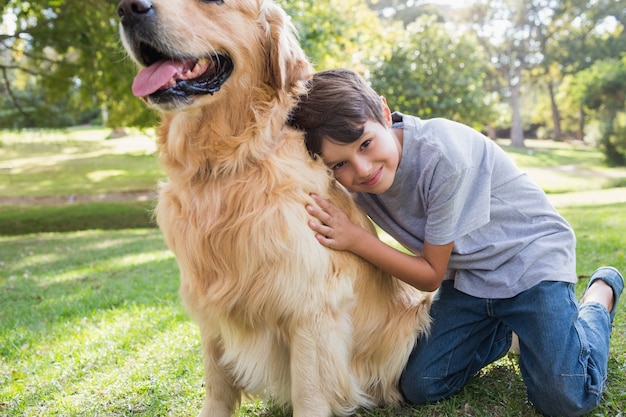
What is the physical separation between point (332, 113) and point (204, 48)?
0.61m

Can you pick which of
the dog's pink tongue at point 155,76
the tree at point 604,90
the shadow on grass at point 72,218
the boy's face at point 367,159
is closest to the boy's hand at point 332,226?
the boy's face at point 367,159

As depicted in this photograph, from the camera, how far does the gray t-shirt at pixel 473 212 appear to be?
8.40ft

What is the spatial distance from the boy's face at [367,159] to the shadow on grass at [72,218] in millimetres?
10993

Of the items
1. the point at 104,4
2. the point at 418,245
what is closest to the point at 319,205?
the point at 418,245

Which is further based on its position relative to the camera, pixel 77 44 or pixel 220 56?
pixel 77 44

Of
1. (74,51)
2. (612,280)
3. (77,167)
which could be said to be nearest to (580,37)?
(77,167)

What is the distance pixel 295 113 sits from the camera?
2566 millimetres

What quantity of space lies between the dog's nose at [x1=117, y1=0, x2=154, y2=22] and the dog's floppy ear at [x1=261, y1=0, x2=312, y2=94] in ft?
1.67

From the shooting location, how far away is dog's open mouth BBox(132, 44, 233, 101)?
7.51ft

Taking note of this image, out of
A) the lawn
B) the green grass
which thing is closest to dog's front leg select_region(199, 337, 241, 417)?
the lawn

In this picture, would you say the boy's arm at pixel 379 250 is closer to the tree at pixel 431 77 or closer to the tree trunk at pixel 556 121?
the tree at pixel 431 77

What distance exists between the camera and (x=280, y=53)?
97.0 inches

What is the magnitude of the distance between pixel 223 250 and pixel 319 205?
0.46m

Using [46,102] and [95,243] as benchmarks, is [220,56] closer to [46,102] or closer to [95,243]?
[95,243]
